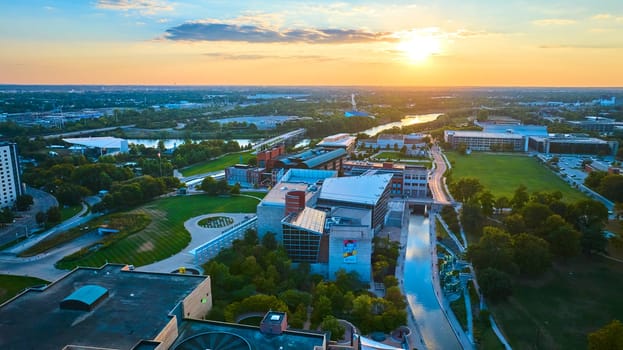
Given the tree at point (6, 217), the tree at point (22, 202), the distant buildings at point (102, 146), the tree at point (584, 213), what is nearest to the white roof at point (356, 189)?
the tree at point (584, 213)

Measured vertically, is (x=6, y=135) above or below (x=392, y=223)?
above

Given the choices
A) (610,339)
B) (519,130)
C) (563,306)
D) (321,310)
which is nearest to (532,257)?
(563,306)

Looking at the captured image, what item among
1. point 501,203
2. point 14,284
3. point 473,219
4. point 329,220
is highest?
point 329,220

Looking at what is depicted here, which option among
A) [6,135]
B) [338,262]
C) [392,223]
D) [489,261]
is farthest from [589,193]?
[6,135]

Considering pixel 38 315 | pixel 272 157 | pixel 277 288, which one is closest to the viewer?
pixel 38 315

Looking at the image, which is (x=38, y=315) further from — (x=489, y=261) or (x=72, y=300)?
(x=489, y=261)

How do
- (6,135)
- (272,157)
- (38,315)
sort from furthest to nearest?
1. (6,135)
2. (272,157)
3. (38,315)

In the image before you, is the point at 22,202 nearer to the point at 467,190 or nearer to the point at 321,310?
the point at 321,310
